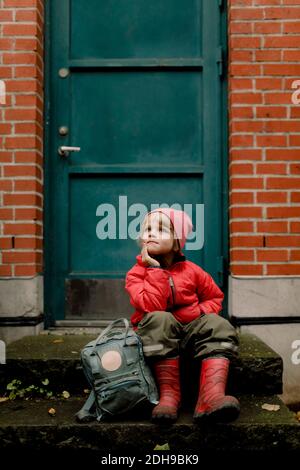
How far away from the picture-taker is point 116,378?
2449 mm

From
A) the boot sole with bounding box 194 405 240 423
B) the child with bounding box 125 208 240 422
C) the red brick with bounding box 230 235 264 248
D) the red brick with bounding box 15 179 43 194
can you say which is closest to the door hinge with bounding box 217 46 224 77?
the red brick with bounding box 230 235 264 248

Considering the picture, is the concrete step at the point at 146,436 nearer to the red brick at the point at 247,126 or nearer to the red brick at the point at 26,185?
the red brick at the point at 26,185

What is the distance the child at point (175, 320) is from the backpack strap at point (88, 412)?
31 centimetres

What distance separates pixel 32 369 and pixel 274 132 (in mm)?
2115

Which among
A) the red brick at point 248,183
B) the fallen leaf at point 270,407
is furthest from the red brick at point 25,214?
the fallen leaf at point 270,407

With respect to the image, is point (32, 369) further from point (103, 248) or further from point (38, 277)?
point (103, 248)

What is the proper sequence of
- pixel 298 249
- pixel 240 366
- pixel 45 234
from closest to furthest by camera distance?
pixel 240 366, pixel 298 249, pixel 45 234

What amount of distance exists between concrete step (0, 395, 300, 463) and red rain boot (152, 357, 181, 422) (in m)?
0.09

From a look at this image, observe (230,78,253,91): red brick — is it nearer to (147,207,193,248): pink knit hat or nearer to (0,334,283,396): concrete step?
(147,207,193,248): pink knit hat

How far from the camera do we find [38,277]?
3504 millimetres

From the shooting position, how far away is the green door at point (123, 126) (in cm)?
372

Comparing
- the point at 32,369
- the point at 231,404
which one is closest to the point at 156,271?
the point at 231,404

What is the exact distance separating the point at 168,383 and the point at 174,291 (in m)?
0.46

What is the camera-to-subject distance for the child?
2404 mm
